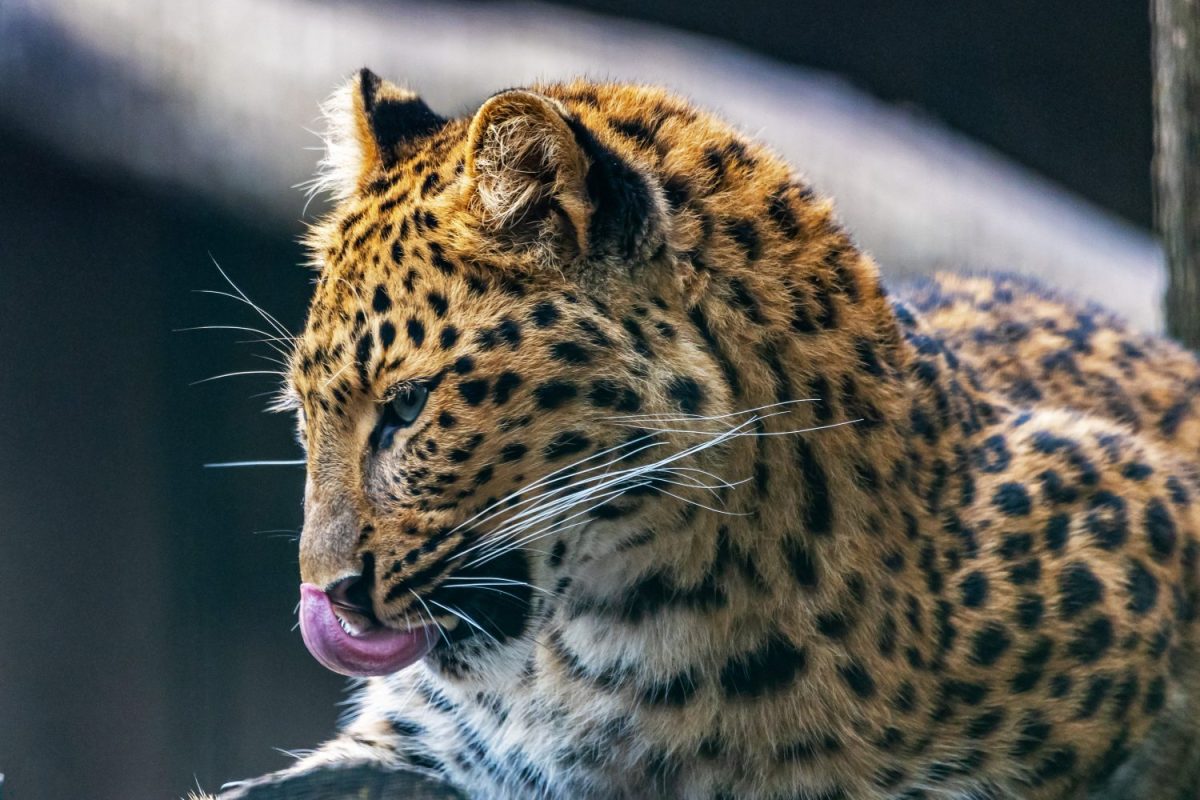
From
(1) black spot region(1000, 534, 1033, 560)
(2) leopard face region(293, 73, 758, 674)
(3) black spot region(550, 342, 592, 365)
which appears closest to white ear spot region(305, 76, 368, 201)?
(2) leopard face region(293, 73, 758, 674)

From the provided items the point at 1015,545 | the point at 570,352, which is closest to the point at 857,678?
the point at 1015,545

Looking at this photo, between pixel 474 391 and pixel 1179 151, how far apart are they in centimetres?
302

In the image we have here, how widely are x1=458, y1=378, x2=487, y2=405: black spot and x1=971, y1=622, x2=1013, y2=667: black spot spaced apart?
1.24 m

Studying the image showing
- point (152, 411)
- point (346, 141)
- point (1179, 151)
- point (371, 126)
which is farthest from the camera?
point (152, 411)

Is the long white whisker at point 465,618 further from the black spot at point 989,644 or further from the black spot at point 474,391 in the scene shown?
the black spot at point 989,644

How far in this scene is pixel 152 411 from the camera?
505 cm

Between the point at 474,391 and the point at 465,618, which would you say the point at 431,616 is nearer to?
the point at 465,618

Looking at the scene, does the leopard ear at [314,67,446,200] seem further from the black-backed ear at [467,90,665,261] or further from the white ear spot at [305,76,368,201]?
the black-backed ear at [467,90,665,261]

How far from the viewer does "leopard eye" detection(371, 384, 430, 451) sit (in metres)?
2.68

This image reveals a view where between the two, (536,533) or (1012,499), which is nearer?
(536,533)

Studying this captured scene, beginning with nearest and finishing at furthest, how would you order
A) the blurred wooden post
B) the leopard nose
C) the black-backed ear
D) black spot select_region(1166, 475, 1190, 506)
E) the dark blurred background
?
the black-backed ear < the leopard nose < black spot select_region(1166, 475, 1190, 506) < the dark blurred background < the blurred wooden post

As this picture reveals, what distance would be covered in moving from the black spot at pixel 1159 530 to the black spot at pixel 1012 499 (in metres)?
0.34

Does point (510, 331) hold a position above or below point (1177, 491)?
above

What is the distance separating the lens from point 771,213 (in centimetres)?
294
